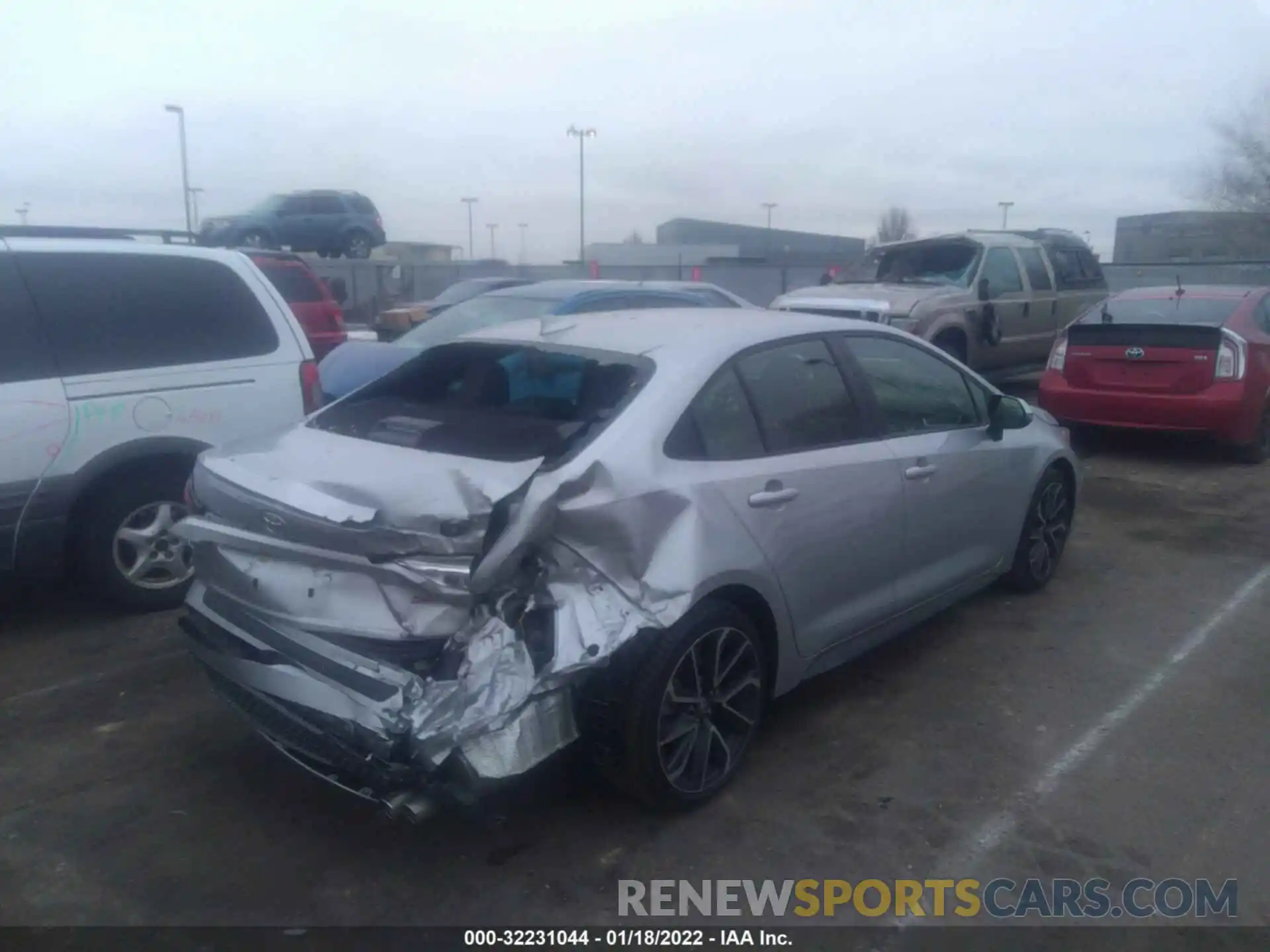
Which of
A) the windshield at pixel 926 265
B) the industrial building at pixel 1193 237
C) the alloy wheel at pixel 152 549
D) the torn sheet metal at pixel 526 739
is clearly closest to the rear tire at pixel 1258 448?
the windshield at pixel 926 265

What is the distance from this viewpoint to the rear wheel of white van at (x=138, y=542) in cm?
521

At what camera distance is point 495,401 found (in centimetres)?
401

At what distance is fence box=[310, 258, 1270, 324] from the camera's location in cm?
2414

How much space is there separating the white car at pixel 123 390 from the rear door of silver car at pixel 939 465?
276 cm

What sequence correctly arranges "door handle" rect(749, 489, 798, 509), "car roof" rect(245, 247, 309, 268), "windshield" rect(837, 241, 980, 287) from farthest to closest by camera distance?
"car roof" rect(245, 247, 309, 268) < "windshield" rect(837, 241, 980, 287) < "door handle" rect(749, 489, 798, 509)

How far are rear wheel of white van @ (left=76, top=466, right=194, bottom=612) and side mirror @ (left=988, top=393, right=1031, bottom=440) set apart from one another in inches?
155

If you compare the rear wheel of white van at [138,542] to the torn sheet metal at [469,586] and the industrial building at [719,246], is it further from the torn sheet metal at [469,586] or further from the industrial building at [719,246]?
the industrial building at [719,246]

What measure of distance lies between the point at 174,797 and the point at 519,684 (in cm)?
151

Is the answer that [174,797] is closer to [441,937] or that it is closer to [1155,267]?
[441,937]

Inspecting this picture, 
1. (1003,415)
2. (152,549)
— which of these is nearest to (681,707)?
(1003,415)

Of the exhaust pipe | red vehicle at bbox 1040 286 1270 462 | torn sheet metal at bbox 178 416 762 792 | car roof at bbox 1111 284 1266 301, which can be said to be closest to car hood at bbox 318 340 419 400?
torn sheet metal at bbox 178 416 762 792

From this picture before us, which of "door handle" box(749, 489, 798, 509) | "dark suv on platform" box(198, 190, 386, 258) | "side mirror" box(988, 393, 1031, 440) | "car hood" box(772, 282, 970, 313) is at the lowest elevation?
"door handle" box(749, 489, 798, 509)

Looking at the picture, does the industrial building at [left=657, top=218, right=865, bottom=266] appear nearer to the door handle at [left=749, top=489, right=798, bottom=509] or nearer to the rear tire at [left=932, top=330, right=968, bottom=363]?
the rear tire at [left=932, top=330, right=968, bottom=363]

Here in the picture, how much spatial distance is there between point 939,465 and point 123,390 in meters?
3.86
